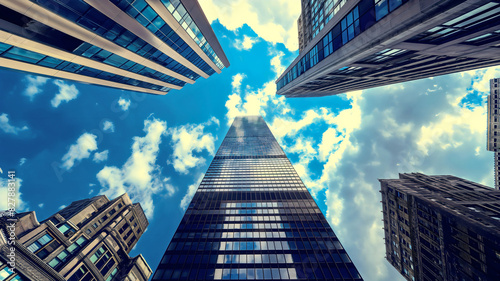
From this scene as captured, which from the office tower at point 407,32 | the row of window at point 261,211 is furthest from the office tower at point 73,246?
the office tower at point 407,32

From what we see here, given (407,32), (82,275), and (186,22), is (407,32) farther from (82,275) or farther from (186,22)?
(82,275)

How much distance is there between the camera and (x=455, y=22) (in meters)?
14.0

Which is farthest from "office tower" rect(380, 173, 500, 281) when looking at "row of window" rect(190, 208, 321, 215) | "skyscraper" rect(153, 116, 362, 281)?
"row of window" rect(190, 208, 321, 215)

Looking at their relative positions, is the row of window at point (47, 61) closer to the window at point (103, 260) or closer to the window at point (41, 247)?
the window at point (41, 247)

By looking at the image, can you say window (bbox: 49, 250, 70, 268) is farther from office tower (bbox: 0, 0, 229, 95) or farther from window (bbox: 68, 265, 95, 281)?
office tower (bbox: 0, 0, 229, 95)

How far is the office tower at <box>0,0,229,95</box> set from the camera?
16828mm

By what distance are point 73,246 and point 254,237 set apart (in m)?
33.0

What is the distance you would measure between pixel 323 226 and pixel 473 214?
24.2m

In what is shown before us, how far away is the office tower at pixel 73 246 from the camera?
21969 mm

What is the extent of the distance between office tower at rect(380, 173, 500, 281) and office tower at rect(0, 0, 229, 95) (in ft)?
182

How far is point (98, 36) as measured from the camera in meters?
22.1

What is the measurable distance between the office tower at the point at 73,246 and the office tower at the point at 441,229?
5986 centimetres

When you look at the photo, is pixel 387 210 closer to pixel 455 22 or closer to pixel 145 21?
pixel 455 22

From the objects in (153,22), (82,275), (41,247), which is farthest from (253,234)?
(153,22)
